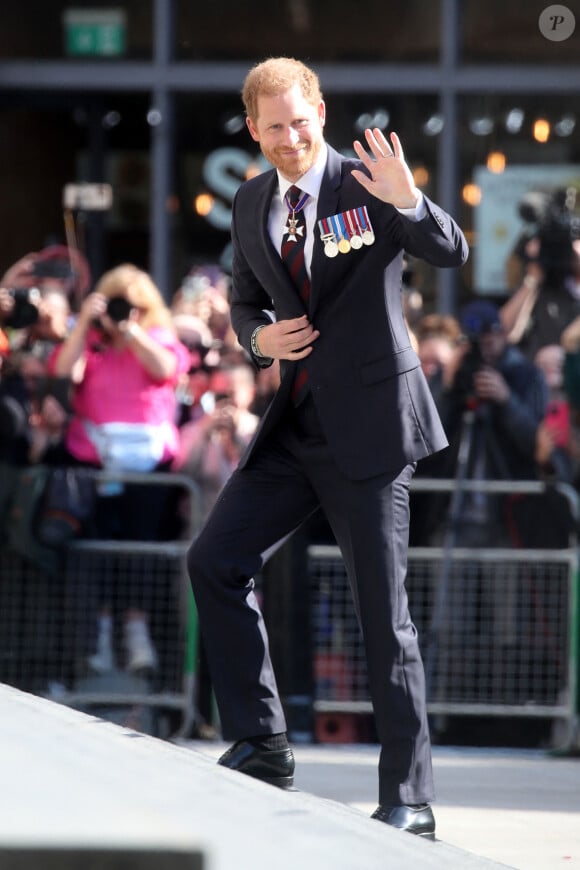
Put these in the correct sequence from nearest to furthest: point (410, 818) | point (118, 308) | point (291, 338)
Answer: point (410, 818)
point (291, 338)
point (118, 308)

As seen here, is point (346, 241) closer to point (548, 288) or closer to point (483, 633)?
point (483, 633)

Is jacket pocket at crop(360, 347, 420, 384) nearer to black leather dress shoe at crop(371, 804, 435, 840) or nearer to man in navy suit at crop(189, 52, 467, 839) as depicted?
man in navy suit at crop(189, 52, 467, 839)

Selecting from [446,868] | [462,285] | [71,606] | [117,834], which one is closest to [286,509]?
[446,868]

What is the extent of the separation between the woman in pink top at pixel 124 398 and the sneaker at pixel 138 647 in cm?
13

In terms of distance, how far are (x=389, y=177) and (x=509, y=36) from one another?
7.50m

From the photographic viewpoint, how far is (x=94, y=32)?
11344 mm

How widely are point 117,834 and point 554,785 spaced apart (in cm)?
452

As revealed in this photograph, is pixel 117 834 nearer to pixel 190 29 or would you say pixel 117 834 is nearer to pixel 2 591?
pixel 2 591

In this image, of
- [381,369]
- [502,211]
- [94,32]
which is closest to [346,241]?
[381,369]

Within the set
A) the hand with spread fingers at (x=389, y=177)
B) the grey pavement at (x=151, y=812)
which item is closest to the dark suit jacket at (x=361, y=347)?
the hand with spread fingers at (x=389, y=177)

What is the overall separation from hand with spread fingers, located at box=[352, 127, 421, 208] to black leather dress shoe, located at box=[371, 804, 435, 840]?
152 centimetres

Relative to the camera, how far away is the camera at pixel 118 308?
24.9 ft

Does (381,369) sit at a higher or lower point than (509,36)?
lower

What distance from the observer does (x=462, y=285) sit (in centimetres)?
1105
